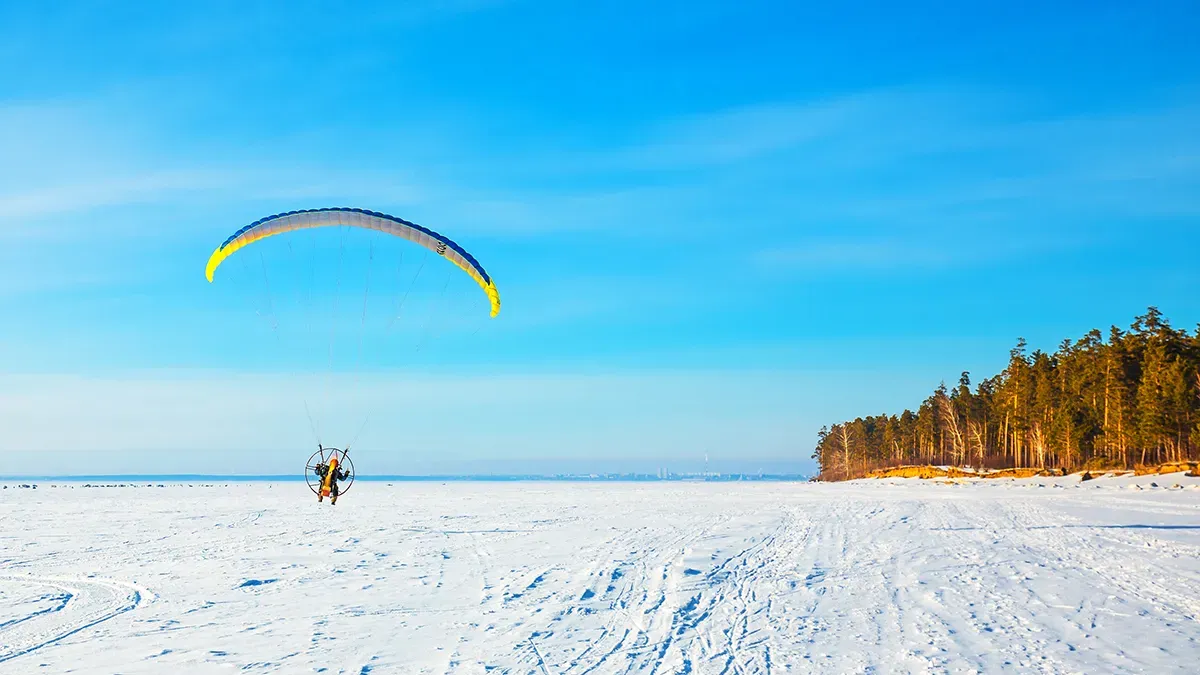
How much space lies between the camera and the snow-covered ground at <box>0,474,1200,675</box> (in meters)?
8.59

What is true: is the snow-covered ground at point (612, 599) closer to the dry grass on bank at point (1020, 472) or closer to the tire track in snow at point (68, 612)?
the tire track in snow at point (68, 612)

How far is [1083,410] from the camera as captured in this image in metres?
→ 64.0

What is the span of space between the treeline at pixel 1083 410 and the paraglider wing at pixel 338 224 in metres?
46.9

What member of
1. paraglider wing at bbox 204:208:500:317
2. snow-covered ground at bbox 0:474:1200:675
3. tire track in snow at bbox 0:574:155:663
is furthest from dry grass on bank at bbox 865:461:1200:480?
tire track in snow at bbox 0:574:155:663

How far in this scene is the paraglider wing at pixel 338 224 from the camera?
1906cm

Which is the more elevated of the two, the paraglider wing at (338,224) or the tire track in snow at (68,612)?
the paraglider wing at (338,224)

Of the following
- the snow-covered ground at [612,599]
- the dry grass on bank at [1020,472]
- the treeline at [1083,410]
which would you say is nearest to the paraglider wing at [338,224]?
the snow-covered ground at [612,599]

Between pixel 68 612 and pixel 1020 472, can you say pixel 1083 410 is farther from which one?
pixel 68 612

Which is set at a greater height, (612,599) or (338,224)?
(338,224)

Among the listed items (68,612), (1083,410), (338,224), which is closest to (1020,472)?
(1083,410)

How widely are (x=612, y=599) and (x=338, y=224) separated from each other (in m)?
11.3

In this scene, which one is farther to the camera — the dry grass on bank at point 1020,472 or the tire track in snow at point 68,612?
the dry grass on bank at point 1020,472

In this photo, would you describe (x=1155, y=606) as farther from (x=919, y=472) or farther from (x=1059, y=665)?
(x=919, y=472)

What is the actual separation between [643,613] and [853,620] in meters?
2.54
